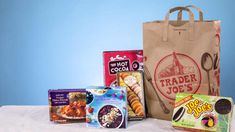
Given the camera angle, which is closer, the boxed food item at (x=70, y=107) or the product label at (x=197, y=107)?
the product label at (x=197, y=107)

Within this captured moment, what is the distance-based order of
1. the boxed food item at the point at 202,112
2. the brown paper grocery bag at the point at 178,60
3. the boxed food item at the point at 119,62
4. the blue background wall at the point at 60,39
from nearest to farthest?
1. the boxed food item at the point at 202,112
2. the brown paper grocery bag at the point at 178,60
3. the boxed food item at the point at 119,62
4. the blue background wall at the point at 60,39

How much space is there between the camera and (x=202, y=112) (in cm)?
105

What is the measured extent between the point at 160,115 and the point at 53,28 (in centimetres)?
103

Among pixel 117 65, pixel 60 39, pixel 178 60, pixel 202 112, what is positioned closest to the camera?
pixel 202 112

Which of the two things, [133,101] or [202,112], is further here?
[133,101]

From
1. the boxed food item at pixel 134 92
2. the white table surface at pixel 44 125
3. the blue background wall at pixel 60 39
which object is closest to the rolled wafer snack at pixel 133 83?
the boxed food item at pixel 134 92

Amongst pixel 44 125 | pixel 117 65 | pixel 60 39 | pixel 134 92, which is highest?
pixel 60 39

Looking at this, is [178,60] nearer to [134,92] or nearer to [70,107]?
[134,92]

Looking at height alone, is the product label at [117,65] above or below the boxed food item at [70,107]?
above

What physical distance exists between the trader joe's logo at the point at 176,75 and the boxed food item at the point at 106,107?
166mm

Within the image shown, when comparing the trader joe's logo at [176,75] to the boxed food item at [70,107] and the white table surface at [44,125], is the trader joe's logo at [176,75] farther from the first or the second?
the boxed food item at [70,107]

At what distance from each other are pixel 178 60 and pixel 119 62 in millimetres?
241

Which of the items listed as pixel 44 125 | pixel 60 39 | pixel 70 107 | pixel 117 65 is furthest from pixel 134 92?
pixel 60 39

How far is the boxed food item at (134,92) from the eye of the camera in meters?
1.20
